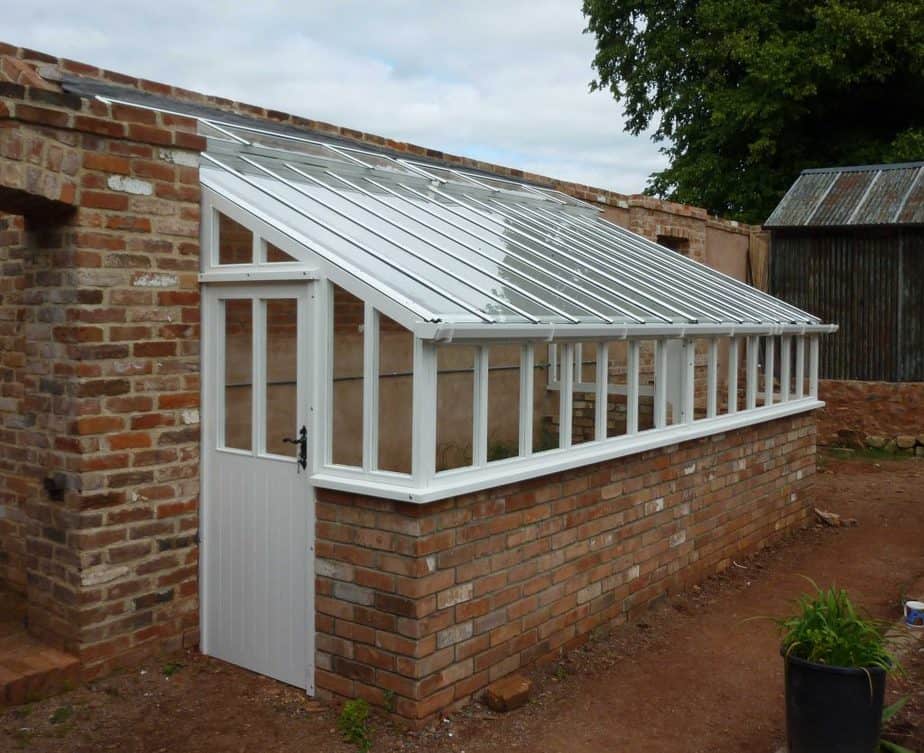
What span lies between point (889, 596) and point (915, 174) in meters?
8.99

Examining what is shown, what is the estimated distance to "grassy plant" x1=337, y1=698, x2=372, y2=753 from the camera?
4402mm

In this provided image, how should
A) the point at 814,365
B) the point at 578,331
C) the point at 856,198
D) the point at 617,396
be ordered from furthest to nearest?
1. the point at 856,198
2. the point at 814,365
3. the point at 617,396
4. the point at 578,331

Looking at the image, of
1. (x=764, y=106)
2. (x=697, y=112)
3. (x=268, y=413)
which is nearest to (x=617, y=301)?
(x=268, y=413)

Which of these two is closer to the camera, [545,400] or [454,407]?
[454,407]

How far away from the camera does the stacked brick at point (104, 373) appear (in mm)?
4719

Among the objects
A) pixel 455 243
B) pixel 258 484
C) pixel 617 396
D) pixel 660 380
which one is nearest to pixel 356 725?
pixel 258 484

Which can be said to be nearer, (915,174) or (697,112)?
(915,174)

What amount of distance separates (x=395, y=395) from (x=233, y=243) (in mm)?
1607

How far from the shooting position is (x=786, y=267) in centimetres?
1423

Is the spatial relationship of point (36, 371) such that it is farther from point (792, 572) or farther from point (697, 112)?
point (697, 112)

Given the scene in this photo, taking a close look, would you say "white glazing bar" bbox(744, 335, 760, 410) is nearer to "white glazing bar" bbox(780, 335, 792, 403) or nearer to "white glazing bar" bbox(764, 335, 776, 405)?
"white glazing bar" bbox(764, 335, 776, 405)

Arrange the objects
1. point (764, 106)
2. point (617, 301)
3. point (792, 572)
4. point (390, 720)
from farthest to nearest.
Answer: point (764, 106) → point (792, 572) → point (617, 301) → point (390, 720)

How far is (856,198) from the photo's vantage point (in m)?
13.9

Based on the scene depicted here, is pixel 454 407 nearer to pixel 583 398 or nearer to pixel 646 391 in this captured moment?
pixel 646 391
